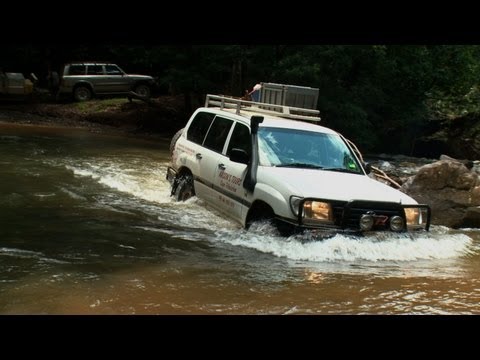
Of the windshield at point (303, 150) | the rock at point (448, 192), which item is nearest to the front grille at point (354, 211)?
the windshield at point (303, 150)

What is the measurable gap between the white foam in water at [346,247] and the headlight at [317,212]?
0.89ft

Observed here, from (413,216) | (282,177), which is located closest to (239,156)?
(282,177)

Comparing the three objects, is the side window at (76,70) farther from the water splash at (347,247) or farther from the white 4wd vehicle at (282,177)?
the water splash at (347,247)

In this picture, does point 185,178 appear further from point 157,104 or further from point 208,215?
point 157,104

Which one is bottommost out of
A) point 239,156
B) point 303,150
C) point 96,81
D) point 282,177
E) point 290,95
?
point 282,177

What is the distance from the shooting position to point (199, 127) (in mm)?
9594

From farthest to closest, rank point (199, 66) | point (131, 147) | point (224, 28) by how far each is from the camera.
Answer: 1. point (199, 66)
2. point (131, 147)
3. point (224, 28)

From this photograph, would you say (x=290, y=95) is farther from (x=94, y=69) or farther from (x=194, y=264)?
(x=94, y=69)

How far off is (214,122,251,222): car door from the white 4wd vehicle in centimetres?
1

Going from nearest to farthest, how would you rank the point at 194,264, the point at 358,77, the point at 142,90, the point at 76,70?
the point at 194,264 < the point at 358,77 < the point at 76,70 < the point at 142,90

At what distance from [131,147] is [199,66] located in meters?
6.81

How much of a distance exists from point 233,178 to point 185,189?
1856 mm

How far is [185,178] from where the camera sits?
9.55 metres
